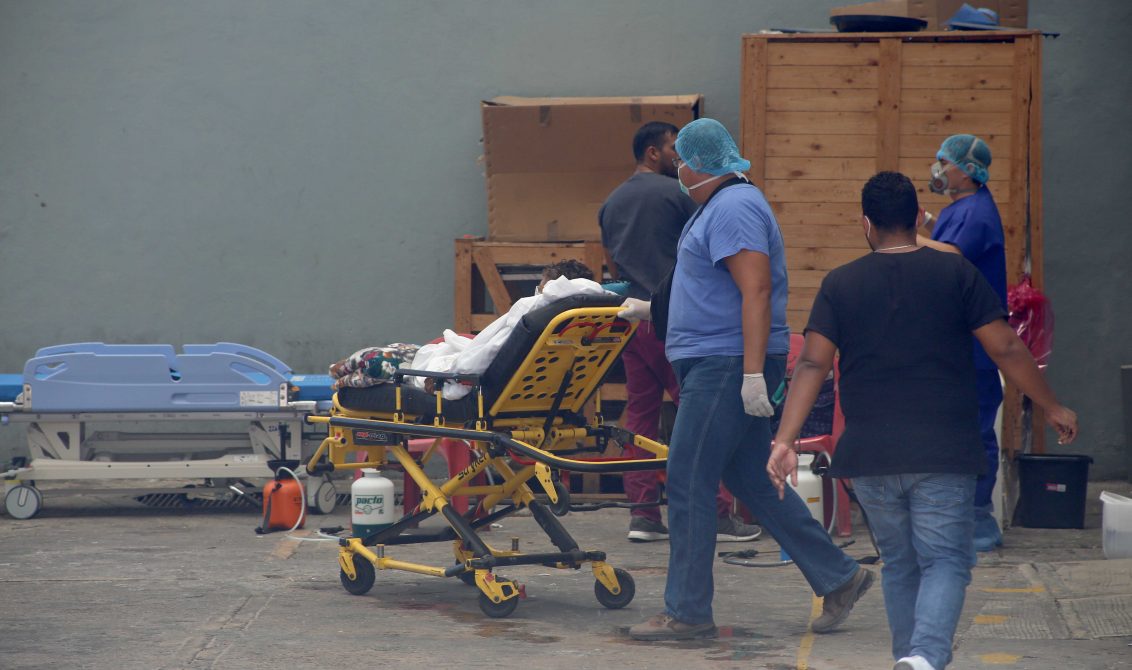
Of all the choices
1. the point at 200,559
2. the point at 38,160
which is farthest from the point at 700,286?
the point at 38,160

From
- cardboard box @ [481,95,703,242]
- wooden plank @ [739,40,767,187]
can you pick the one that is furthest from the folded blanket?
wooden plank @ [739,40,767,187]

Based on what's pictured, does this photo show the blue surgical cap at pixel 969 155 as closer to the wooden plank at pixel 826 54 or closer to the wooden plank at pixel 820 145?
the wooden plank at pixel 820 145

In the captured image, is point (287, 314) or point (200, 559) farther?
point (287, 314)

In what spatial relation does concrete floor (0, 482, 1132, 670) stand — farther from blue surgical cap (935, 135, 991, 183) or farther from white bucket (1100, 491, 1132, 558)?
blue surgical cap (935, 135, 991, 183)

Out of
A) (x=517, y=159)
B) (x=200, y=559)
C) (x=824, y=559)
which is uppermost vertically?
(x=517, y=159)

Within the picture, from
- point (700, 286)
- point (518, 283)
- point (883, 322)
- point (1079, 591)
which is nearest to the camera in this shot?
point (883, 322)

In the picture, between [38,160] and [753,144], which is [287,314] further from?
[753,144]

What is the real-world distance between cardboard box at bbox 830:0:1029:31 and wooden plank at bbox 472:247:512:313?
2607mm

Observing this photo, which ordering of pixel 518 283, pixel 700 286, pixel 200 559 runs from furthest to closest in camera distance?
pixel 518 283
pixel 200 559
pixel 700 286

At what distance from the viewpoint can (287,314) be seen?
987cm

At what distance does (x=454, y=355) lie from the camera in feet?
19.8

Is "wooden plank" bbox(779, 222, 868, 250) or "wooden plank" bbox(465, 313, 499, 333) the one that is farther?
"wooden plank" bbox(465, 313, 499, 333)

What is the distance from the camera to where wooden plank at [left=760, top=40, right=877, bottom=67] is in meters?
8.45

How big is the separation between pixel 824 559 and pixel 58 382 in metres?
4.87
